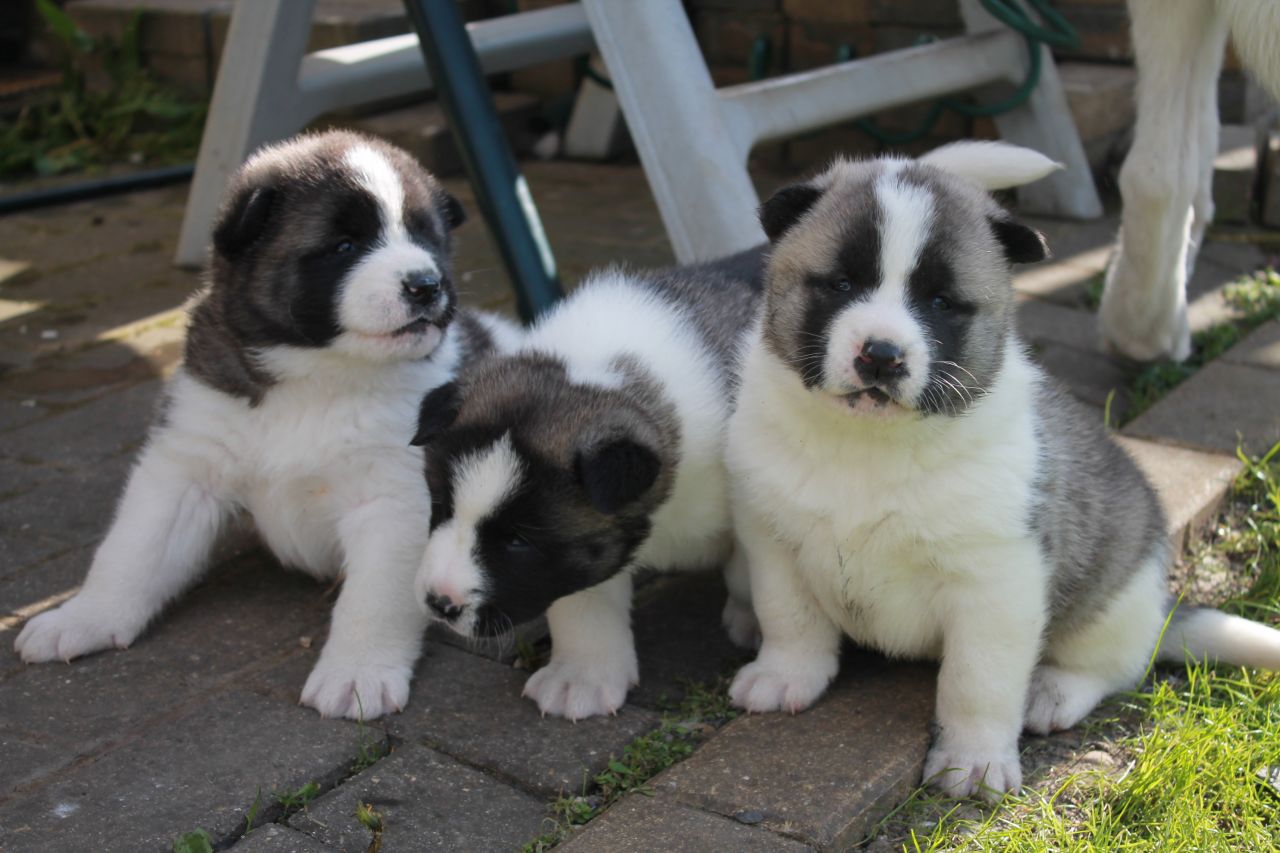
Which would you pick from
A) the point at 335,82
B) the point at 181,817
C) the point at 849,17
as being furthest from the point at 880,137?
the point at 181,817

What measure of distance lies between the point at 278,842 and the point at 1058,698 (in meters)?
1.57

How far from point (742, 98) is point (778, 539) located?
2.09m

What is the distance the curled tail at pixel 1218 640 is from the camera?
3.12m

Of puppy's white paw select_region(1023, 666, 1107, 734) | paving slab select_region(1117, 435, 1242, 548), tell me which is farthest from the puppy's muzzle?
paving slab select_region(1117, 435, 1242, 548)

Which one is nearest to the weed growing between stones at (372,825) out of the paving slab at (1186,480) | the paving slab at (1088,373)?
the paving slab at (1186,480)

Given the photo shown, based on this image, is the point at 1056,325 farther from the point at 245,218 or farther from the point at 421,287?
the point at 245,218

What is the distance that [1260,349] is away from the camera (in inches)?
186

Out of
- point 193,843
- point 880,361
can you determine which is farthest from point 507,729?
point 880,361

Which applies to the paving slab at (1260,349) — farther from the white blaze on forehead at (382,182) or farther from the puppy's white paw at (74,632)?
the puppy's white paw at (74,632)

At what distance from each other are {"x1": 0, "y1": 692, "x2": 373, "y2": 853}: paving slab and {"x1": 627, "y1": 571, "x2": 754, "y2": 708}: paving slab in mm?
665

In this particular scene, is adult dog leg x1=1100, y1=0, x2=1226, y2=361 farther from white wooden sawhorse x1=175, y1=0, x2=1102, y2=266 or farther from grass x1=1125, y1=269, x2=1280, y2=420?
white wooden sawhorse x1=175, y1=0, x2=1102, y2=266

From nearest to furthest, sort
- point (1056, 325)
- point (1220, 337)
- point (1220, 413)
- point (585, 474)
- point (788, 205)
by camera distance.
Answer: point (585, 474) < point (788, 205) < point (1220, 413) < point (1220, 337) < point (1056, 325)

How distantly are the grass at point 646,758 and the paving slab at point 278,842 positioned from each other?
0.37m

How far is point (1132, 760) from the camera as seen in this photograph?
291cm
